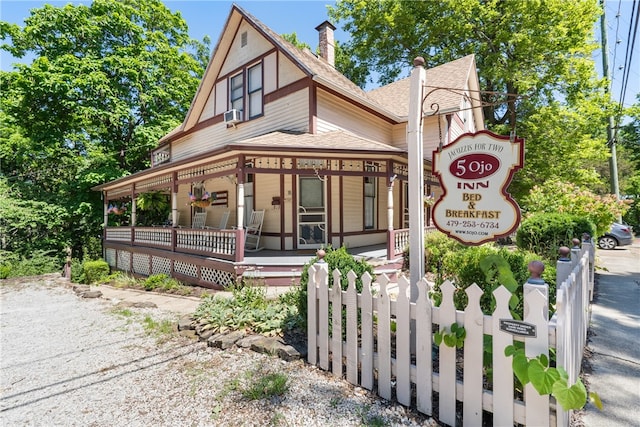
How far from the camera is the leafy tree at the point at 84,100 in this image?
1479 centimetres

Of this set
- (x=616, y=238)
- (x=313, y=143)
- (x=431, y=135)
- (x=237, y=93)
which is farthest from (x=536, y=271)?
(x=616, y=238)

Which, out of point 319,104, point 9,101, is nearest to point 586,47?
point 319,104

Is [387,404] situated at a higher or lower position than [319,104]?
lower

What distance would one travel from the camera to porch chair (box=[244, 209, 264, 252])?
9820 millimetres

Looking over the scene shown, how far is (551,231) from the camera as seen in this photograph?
7.38 meters

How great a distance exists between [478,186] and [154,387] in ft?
12.2

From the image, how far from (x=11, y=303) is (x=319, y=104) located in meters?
9.67

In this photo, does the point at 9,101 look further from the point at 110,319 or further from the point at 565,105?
the point at 565,105

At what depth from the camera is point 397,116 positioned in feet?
40.4

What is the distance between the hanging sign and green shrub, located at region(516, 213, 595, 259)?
5.57m

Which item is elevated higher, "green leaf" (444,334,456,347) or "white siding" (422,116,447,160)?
"white siding" (422,116,447,160)

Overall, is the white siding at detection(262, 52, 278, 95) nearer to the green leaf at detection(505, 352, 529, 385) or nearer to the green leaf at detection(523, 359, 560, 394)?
the green leaf at detection(505, 352, 529, 385)

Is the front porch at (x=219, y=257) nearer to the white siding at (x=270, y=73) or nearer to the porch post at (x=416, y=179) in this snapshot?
the porch post at (x=416, y=179)

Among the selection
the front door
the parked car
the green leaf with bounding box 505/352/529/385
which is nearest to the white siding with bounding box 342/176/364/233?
the front door
